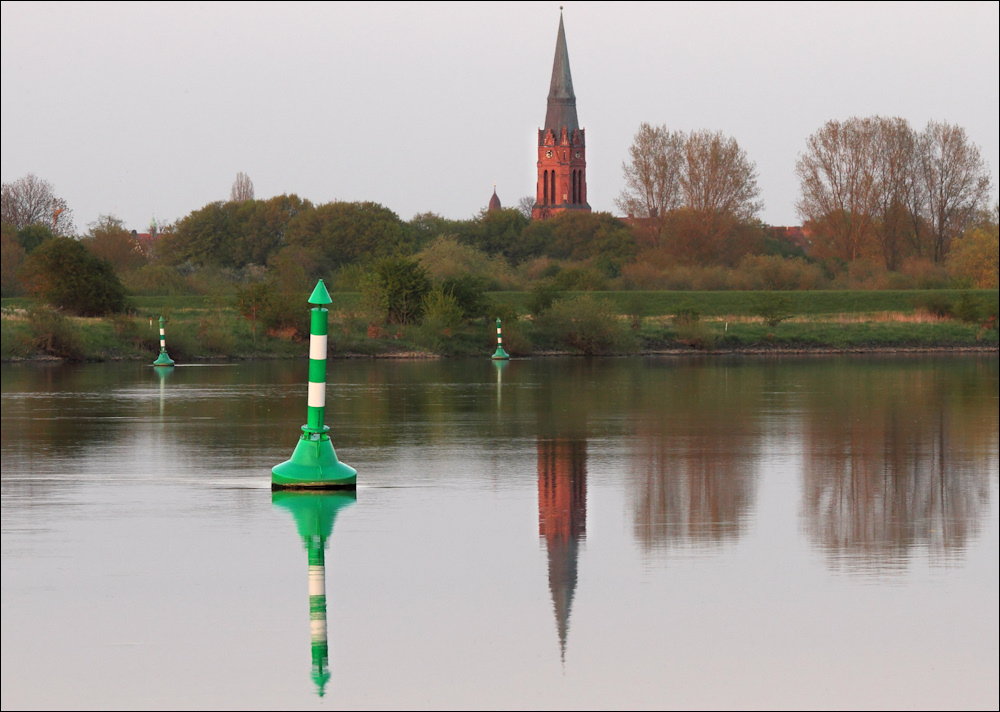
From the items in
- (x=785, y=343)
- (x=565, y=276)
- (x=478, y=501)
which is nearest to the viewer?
(x=478, y=501)

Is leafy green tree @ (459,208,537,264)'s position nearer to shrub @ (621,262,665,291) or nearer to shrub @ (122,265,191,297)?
shrub @ (621,262,665,291)

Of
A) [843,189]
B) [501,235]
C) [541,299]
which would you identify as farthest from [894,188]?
[541,299]

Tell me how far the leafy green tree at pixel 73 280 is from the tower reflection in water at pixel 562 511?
2679cm

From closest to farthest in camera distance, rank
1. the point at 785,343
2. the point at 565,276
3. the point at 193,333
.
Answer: the point at 193,333 → the point at 785,343 → the point at 565,276

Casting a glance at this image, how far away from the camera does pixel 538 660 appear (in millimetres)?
4812

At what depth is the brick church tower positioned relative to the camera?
5684 inches

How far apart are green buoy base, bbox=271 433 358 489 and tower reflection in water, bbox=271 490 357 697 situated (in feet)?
0.20

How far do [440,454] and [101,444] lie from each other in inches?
131

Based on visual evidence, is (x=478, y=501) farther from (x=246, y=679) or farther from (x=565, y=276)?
(x=565, y=276)

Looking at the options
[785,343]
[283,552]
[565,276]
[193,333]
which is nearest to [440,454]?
[283,552]

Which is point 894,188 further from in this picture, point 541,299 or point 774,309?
point 541,299

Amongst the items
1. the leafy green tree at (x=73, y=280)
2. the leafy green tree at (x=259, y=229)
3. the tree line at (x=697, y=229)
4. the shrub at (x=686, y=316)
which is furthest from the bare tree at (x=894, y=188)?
the leafy green tree at (x=73, y=280)

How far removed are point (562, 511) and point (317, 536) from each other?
1.77 m

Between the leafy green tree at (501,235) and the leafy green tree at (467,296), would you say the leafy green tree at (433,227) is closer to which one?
the leafy green tree at (501,235)
